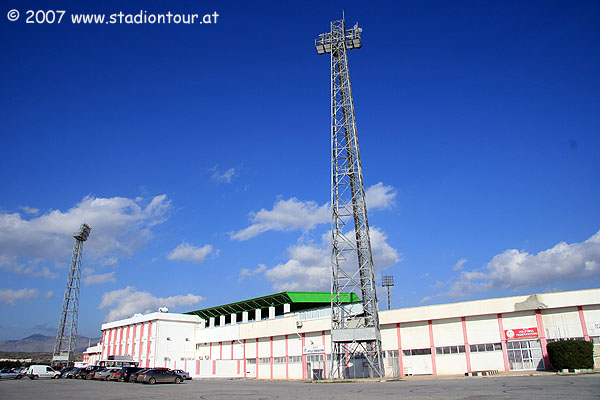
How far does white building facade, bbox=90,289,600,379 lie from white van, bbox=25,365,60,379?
14740 millimetres

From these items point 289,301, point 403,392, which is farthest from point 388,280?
point 403,392

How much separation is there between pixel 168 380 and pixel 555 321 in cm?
3165

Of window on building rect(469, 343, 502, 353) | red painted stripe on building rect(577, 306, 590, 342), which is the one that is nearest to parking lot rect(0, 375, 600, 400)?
red painted stripe on building rect(577, 306, 590, 342)

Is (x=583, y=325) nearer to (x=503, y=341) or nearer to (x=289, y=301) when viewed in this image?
(x=503, y=341)

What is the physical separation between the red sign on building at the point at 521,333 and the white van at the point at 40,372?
4884cm

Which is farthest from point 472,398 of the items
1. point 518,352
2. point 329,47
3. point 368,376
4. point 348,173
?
point 329,47

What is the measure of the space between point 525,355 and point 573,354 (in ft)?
16.1

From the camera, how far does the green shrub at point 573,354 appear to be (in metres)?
31.8

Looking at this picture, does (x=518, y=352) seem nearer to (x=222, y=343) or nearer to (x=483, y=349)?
(x=483, y=349)

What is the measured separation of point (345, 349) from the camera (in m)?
42.3

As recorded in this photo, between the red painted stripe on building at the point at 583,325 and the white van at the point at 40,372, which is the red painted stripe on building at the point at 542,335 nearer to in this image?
the red painted stripe on building at the point at 583,325

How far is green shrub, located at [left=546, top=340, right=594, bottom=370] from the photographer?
31.8m

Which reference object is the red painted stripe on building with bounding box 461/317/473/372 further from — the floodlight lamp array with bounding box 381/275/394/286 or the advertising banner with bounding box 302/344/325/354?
the floodlight lamp array with bounding box 381/275/394/286

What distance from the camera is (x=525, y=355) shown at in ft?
120
